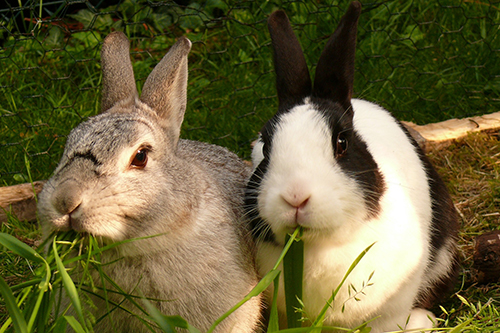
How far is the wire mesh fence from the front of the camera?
13.9 feet

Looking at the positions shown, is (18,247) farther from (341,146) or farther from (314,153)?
(341,146)

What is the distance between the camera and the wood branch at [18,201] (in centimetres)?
361

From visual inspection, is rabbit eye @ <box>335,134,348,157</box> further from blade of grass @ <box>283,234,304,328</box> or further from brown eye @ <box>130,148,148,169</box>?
brown eye @ <box>130,148,148,169</box>

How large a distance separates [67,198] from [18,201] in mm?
1710

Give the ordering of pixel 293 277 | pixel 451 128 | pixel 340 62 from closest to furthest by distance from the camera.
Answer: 1. pixel 293 277
2. pixel 340 62
3. pixel 451 128

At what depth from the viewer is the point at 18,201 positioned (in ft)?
11.9

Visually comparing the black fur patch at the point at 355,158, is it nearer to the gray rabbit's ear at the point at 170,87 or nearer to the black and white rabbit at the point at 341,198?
the black and white rabbit at the point at 341,198

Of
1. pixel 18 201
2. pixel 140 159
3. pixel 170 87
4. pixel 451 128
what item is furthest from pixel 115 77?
pixel 451 128

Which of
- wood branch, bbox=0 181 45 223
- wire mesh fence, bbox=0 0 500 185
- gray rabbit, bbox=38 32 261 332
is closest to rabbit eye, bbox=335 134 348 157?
gray rabbit, bbox=38 32 261 332

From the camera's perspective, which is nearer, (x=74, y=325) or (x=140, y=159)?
(x=74, y=325)

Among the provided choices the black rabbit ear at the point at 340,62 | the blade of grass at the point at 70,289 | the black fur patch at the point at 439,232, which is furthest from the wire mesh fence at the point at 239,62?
the blade of grass at the point at 70,289

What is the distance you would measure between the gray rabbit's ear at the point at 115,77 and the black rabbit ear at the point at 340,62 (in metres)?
0.77

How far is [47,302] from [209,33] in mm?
3222

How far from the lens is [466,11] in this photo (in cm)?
475
